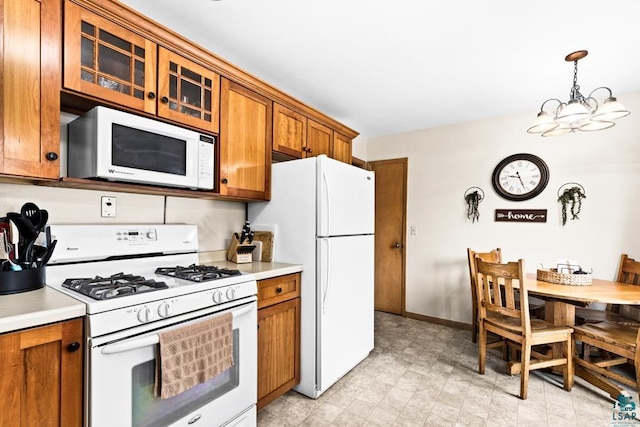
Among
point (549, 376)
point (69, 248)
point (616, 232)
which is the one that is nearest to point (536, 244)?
point (616, 232)

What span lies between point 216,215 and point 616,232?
3.50 m

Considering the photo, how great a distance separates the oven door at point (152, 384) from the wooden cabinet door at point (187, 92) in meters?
1.10

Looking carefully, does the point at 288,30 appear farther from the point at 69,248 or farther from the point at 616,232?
the point at 616,232

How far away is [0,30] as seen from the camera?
1225 millimetres

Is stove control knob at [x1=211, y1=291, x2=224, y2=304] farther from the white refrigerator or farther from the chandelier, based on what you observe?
the chandelier

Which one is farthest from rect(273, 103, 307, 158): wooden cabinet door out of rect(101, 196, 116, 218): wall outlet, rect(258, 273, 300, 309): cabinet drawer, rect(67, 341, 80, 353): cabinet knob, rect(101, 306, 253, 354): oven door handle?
rect(67, 341, 80, 353): cabinet knob

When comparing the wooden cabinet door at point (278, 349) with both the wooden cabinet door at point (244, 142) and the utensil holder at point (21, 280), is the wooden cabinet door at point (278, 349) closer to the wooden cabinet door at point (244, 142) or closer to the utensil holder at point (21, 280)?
the wooden cabinet door at point (244, 142)

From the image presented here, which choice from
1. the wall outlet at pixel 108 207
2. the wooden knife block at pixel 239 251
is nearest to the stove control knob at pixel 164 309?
the wall outlet at pixel 108 207

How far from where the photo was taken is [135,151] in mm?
1617

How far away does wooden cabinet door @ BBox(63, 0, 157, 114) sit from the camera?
141cm

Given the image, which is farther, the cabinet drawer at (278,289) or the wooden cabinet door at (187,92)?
the cabinet drawer at (278,289)

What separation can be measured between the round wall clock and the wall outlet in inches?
138

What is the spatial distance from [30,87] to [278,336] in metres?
1.79

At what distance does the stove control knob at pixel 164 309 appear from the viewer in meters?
1.35
